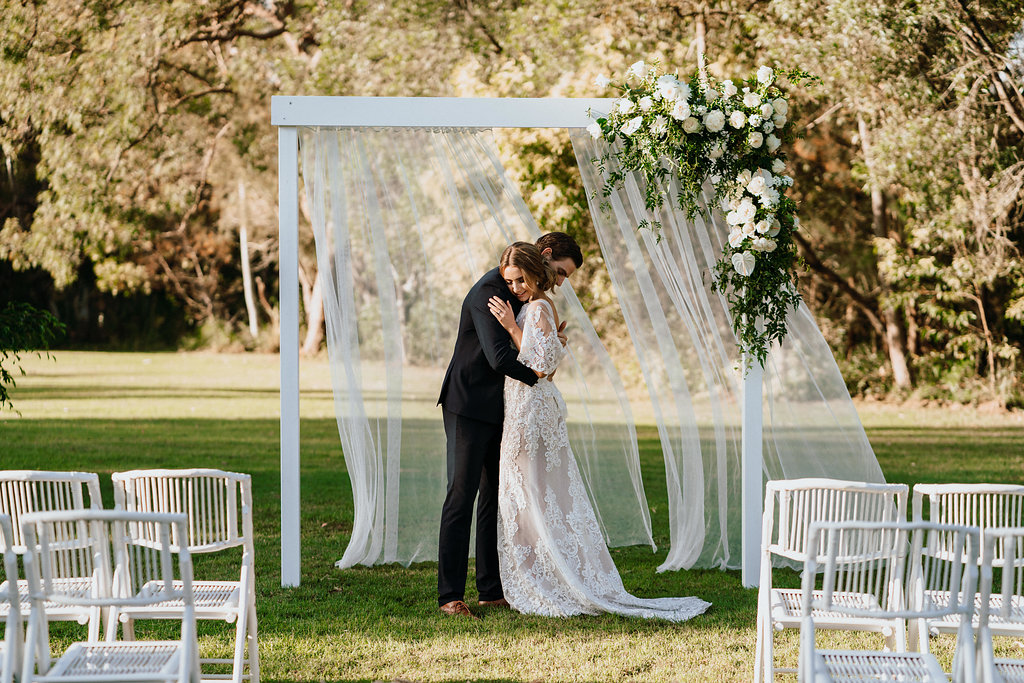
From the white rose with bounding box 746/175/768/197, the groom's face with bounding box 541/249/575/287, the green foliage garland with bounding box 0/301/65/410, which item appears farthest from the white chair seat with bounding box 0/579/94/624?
the white rose with bounding box 746/175/768/197

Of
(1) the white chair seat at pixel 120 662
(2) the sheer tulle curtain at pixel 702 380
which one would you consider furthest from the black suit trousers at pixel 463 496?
(1) the white chair seat at pixel 120 662

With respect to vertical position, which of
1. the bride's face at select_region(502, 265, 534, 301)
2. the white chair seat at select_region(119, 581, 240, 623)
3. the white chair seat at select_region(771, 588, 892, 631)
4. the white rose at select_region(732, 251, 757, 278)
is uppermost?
the white rose at select_region(732, 251, 757, 278)

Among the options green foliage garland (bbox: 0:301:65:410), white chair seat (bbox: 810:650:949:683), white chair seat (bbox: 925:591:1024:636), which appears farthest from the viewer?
green foliage garland (bbox: 0:301:65:410)

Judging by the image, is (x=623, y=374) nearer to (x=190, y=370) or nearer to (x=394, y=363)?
(x=394, y=363)

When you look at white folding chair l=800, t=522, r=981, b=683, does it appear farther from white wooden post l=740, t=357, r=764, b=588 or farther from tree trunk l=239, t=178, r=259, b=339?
tree trunk l=239, t=178, r=259, b=339

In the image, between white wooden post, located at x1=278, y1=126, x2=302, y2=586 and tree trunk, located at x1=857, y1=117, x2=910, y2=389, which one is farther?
tree trunk, located at x1=857, y1=117, x2=910, y2=389

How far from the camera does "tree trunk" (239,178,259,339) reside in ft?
76.3

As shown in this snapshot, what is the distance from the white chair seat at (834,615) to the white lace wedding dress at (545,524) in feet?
3.85

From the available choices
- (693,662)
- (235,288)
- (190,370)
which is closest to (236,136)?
(190,370)

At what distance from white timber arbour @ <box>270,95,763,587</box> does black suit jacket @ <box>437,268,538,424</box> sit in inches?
31.7

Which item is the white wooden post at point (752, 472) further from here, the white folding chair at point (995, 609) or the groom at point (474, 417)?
the white folding chair at point (995, 609)

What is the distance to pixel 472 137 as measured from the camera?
528 centimetres

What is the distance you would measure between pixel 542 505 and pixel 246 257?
20735mm

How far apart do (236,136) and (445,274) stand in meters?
16.3
